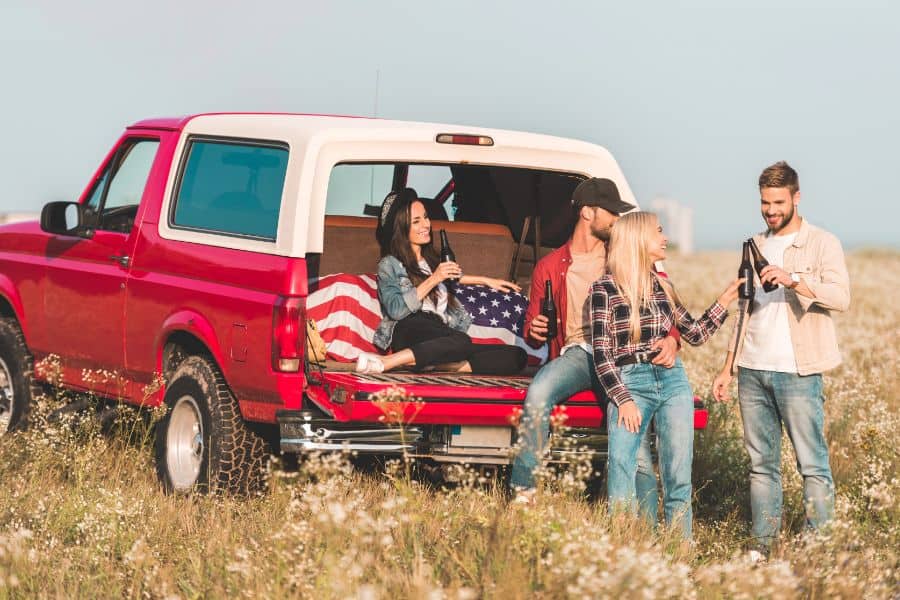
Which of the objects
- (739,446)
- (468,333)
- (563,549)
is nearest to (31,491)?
(468,333)

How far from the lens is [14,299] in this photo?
32.1ft

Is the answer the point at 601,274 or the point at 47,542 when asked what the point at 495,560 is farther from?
the point at 601,274

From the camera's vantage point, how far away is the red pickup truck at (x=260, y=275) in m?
7.13

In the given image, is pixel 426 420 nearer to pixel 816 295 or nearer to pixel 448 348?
pixel 448 348

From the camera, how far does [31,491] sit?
296 inches

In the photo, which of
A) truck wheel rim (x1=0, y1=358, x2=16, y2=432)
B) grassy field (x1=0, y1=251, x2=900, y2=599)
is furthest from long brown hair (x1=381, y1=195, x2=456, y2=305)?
truck wheel rim (x1=0, y1=358, x2=16, y2=432)

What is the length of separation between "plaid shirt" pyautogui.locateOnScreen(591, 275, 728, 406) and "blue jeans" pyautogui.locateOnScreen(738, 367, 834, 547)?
0.42 m

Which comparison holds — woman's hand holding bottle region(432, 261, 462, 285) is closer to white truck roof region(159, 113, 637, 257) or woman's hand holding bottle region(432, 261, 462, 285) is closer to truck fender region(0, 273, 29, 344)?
white truck roof region(159, 113, 637, 257)

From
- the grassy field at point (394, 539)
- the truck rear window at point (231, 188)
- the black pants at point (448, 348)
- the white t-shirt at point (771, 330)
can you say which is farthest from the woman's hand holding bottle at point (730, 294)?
the truck rear window at point (231, 188)

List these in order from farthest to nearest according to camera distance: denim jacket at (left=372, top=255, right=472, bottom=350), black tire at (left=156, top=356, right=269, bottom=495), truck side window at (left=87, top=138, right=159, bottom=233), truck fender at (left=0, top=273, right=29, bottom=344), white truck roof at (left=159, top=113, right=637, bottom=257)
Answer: truck fender at (left=0, top=273, right=29, bottom=344)
truck side window at (left=87, top=138, right=159, bottom=233)
denim jacket at (left=372, top=255, right=472, bottom=350)
black tire at (left=156, top=356, right=269, bottom=495)
white truck roof at (left=159, top=113, right=637, bottom=257)

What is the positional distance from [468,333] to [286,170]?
1.86 m

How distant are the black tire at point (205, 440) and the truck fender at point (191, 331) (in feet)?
0.47

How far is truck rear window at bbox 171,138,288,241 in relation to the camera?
7551mm

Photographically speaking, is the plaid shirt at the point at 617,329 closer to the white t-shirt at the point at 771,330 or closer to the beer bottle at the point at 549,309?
the white t-shirt at the point at 771,330
